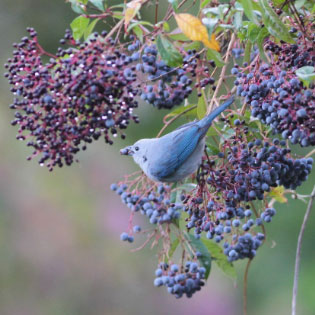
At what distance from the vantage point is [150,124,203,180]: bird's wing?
2596 mm

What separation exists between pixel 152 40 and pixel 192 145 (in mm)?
603

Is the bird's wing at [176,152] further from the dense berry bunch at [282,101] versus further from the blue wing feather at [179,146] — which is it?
the dense berry bunch at [282,101]

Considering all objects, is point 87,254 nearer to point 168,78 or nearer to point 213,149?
point 213,149

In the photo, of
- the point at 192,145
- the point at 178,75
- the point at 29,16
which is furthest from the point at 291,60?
the point at 29,16

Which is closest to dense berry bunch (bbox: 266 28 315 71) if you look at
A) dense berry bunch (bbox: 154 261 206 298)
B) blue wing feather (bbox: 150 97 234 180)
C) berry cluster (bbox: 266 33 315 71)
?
berry cluster (bbox: 266 33 315 71)

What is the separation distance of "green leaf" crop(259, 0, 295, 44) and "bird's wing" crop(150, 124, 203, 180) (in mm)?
617

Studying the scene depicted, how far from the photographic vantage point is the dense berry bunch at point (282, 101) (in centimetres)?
189

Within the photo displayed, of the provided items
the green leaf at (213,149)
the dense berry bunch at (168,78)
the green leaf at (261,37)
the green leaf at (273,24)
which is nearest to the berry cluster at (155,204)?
the green leaf at (213,149)

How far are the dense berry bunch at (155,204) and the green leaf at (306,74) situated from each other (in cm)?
74

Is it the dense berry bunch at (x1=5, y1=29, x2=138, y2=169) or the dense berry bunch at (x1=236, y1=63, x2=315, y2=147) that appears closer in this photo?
the dense berry bunch at (x1=236, y1=63, x2=315, y2=147)

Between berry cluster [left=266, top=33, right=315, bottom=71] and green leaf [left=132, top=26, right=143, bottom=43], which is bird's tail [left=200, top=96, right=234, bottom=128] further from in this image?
green leaf [left=132, top=26, right=143, bottom=43]

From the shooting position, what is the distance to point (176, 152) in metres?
2.84

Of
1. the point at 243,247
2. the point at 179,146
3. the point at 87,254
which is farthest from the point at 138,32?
Answer: the point at 87,254

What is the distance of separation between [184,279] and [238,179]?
1.71ft
